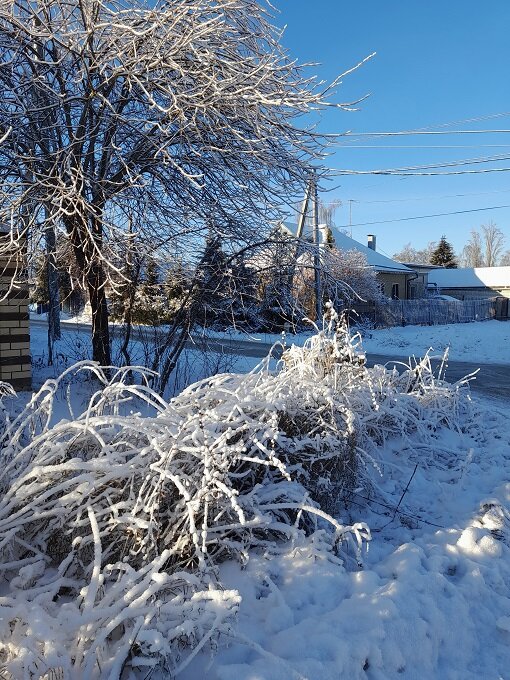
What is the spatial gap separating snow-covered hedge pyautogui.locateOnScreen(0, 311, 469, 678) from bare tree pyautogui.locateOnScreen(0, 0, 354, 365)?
2336 mm

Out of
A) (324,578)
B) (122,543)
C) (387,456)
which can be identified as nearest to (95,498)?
(122,543)

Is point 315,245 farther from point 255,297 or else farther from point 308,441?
point 308,441

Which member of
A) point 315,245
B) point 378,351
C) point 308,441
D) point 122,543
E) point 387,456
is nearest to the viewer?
point 122,543

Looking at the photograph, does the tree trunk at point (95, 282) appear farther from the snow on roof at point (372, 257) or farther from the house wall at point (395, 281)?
the house wall at point (395, 281)

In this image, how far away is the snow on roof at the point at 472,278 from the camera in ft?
149

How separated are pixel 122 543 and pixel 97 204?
4.22 meters

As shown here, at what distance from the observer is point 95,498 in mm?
2588

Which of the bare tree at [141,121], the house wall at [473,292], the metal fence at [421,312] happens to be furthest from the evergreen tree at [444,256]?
the bare tree at [141,121]

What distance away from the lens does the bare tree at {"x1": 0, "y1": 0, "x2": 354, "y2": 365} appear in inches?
211

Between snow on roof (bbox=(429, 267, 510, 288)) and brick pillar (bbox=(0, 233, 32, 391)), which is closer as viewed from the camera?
brick pillar (bbox=(0, 233, 32, 391))

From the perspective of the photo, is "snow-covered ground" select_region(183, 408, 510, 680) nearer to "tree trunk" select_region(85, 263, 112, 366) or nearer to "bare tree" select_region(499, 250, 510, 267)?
"tree trunk" select_region(85, 263, 112, 366)

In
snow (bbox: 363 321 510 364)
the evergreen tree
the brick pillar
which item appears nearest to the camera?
the brick pillar

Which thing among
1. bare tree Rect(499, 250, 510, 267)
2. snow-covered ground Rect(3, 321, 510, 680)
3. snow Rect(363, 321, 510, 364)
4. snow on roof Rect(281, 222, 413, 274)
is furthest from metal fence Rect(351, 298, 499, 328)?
bare tree Rect(499, 250, 510, 267)

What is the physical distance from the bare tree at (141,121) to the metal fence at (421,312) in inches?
753
